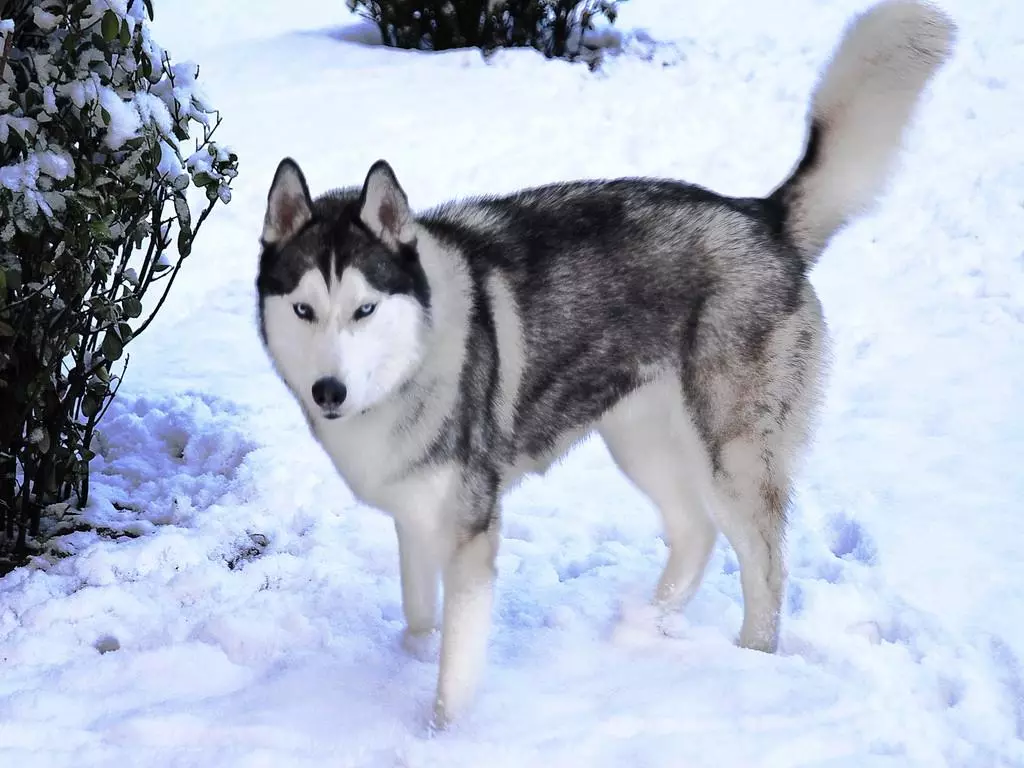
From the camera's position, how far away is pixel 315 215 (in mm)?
2541

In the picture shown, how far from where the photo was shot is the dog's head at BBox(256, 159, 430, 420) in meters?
2.35

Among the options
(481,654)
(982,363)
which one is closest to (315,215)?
(481,654)

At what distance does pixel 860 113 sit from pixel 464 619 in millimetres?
1768

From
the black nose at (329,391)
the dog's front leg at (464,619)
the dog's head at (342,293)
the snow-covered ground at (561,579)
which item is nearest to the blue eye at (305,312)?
the dog's head at (342,293)

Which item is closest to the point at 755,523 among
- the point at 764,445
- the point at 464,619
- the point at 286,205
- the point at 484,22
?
the point at 764,445

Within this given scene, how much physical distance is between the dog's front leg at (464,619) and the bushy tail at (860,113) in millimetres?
Answer: 1290

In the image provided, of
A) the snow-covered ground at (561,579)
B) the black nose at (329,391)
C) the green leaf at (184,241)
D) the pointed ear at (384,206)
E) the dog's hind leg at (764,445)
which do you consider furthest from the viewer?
the green leaf at (184,241)

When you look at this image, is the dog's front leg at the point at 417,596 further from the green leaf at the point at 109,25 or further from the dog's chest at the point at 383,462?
the green leaf at the point at 109,25

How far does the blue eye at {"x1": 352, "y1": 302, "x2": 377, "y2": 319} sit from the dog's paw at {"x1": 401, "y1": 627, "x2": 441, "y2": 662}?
1112 mm

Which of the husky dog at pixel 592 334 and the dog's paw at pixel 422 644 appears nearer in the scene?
the husky dog at pixel 592 334

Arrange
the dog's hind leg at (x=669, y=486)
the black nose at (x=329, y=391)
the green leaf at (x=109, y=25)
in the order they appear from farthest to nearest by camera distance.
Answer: the dog's hind leg at (x=669, y=486)
the green leaf at (x=109, y=25)
the black nose at (x=329, y=391)

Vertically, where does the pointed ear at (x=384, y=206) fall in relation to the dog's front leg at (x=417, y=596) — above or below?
above

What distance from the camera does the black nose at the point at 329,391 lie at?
90.7 inches

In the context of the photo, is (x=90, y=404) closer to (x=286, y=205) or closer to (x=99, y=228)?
(x=99, y=228)
